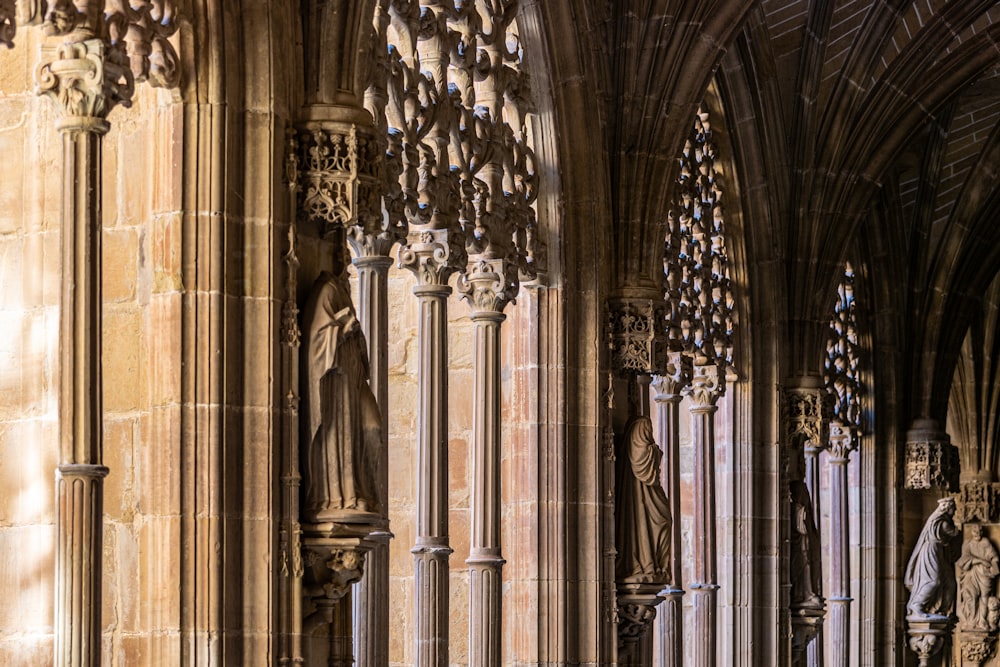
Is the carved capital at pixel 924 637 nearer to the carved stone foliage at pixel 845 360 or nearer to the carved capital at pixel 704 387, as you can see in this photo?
the carved stone foliage at pixel 845 360

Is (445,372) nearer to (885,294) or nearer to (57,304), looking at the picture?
(57,304)

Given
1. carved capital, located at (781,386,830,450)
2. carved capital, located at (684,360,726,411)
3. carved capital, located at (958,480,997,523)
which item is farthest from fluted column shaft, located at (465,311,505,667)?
carved capital, located at (958,480,997,523)

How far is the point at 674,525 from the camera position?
44.3 ft

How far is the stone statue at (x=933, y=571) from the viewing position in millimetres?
18250

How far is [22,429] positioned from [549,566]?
443cm

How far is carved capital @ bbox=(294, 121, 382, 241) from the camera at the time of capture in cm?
857

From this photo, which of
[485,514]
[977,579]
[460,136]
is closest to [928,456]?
[977,579]

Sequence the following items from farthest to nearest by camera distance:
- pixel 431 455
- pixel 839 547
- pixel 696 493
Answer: pixel 839 547 < pixel 696 493 < pixel 431 455

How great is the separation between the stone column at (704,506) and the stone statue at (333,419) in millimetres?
5949

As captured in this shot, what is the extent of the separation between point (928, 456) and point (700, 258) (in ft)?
16.3

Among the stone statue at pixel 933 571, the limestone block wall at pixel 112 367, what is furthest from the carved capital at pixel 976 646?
the limestone block wall at pixel 112 367

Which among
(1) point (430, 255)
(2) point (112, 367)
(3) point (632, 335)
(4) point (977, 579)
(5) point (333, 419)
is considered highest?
(1) point (430, 255)

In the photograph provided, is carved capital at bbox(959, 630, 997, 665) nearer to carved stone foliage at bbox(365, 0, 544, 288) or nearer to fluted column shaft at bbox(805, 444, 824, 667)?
fluted column shaft at bbox(805, 444, 824, 667)

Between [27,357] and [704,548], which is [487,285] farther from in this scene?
[704,548]
